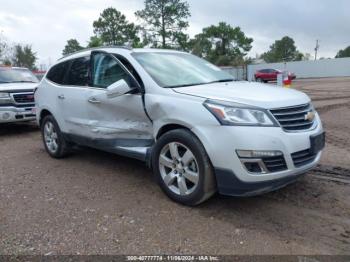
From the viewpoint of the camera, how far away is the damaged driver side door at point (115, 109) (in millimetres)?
4340

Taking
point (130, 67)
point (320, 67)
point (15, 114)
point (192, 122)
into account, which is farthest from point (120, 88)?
point (320, 67)

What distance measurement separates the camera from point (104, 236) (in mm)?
3393

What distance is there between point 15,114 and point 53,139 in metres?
2.95

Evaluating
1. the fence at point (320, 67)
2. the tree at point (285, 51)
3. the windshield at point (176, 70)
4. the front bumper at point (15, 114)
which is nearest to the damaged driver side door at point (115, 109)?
the windshield at point (176, 70)

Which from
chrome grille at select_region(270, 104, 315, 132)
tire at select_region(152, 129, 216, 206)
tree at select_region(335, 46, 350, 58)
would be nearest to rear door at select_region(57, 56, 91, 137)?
tire at select_region(152, 129, 216, 206)

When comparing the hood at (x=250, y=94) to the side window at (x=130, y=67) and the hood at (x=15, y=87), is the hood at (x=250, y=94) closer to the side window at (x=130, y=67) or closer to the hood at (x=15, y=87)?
the side window at (x=130, y=67)

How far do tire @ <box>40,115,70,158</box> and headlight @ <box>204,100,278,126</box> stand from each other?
329 cm

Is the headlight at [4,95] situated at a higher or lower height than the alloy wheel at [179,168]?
higher

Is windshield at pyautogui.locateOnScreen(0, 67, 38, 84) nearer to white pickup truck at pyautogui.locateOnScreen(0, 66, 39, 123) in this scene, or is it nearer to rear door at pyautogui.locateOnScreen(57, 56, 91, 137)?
white pickup truck at pyautogui.locateOnScreen(0, 66, 39, 123)

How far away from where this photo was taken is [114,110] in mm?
4652

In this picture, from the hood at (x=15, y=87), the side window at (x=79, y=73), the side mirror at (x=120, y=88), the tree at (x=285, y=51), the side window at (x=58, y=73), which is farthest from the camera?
the tree at (x=285, y=51)

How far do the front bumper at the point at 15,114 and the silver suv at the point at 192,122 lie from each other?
12.2 feet

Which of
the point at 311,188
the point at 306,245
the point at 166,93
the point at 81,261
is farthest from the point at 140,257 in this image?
Result: the point at 311,188

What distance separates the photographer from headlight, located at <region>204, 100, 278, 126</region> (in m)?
3.46
